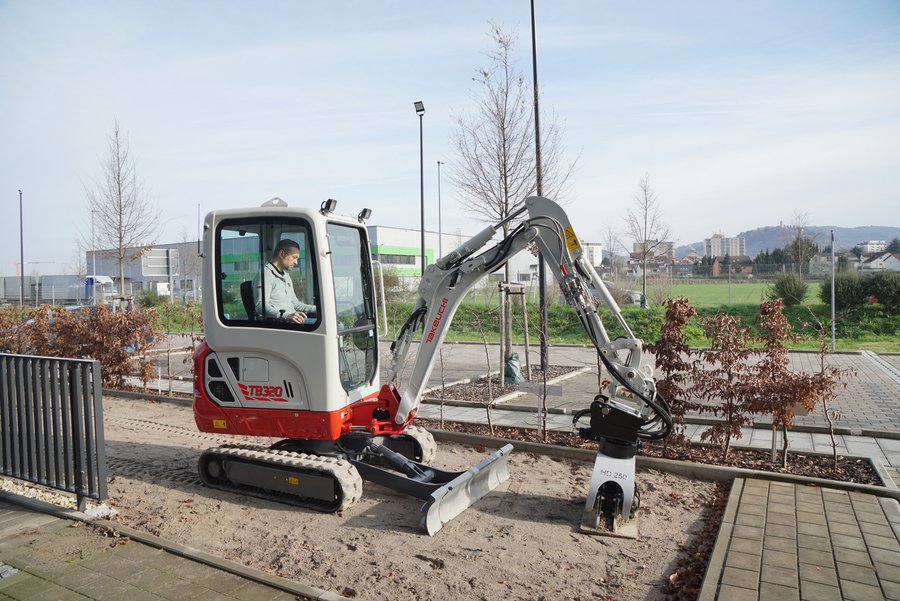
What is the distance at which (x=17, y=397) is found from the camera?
19.6ft

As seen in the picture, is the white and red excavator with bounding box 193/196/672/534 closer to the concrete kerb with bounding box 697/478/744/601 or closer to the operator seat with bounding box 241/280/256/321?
the operator seat with bounding box 241/280/256/321

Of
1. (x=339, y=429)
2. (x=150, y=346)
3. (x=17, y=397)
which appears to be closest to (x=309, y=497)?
(x=339, y=429)

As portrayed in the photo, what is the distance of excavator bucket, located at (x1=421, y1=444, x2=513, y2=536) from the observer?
544 cm

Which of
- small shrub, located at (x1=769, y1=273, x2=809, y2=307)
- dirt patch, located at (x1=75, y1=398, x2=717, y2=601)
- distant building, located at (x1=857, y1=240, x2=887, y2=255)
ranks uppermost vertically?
distant building, located at (x1=857, y1=240, x2=887, y2=255)

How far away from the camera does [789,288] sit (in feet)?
80.8

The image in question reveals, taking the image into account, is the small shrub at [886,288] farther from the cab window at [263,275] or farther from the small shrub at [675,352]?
the cab window at [263,275]

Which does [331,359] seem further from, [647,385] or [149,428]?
[149,428]

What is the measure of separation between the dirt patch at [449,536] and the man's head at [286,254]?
231 centimetres

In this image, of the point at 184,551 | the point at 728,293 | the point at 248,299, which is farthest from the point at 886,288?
the point at 184,551

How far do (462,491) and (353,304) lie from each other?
7.03 ft

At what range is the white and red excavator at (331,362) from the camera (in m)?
5.75

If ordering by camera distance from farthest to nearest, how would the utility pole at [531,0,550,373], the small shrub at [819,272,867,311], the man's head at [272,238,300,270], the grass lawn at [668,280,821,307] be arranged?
1. the grass lawn at [668,280,821,307]
2. the small shrub at [819,272,867,311]
3. the utility pole at [531,0,550,373]
4. the man's head at [272,238,300,270]

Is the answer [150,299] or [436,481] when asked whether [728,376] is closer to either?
[436,481]

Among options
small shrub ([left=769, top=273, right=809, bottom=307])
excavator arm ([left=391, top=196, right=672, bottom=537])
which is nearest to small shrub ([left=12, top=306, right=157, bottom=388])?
excavator arm ([left=391, top=196, right=672, bottom=537])
